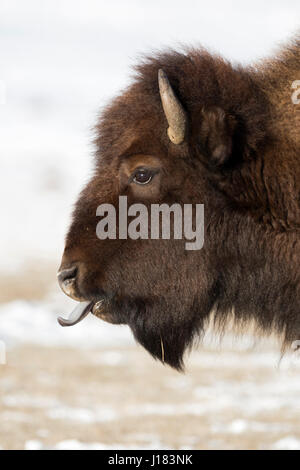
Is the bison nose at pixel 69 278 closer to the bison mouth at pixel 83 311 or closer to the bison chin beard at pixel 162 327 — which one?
the bison mouth at pixel 83 311

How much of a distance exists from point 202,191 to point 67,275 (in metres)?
0.86

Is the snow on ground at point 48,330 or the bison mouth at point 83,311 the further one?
the snow on ground at point 48,330

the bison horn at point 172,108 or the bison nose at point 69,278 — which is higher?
the bison horn at point 172,108

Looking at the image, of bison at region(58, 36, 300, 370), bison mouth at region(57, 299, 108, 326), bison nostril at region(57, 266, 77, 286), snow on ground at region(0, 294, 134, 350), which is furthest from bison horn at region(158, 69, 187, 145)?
snow on ground at region(0, 294, 134, 350)

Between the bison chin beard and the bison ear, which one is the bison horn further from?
the bison chin beard

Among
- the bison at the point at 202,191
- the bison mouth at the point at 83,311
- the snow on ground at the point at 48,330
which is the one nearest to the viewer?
the bison at the point at 202,191

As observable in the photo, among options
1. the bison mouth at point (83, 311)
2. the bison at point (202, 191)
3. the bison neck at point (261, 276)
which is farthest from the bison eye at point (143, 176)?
the bison mouth at point (83, 311)

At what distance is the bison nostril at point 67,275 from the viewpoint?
501cm

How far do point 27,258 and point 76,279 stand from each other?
1058 inches

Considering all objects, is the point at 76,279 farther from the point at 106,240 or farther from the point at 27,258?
the point at 27,258

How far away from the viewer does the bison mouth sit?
506 centimetres
